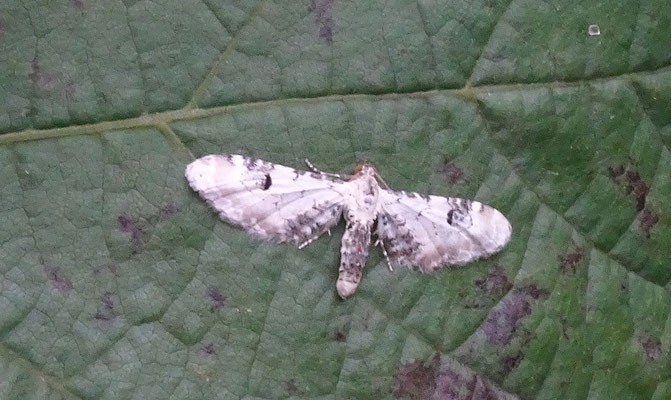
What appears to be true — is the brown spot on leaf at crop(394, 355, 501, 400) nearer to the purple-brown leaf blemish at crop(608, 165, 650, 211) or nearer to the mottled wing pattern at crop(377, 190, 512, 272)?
the mottled wing pattern at crop(377, 190, 512, 272)

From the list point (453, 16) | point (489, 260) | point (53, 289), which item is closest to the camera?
point (53, 289)

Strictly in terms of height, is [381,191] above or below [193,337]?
above

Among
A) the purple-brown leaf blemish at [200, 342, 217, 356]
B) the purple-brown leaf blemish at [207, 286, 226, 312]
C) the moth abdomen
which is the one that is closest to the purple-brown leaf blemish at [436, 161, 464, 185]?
the moth abdomen

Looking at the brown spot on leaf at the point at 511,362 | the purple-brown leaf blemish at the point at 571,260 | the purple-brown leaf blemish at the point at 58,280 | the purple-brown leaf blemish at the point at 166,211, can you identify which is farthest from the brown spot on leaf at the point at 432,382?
the purple-brown leaf blemish at the point at 58,280

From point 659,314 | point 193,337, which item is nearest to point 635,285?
point 659,314

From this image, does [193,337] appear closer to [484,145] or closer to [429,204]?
[429,204]

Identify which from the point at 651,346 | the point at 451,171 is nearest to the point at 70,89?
the point at 451,171

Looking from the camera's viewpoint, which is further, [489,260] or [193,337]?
[489,260]

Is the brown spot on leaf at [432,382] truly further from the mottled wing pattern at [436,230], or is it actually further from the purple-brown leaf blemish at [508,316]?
the mottled wing pattern at [436,230]
